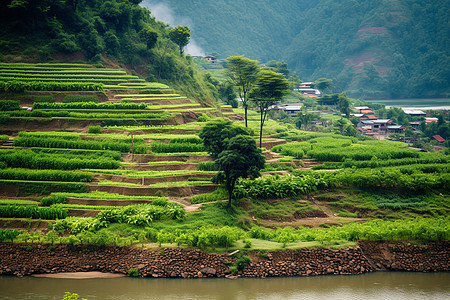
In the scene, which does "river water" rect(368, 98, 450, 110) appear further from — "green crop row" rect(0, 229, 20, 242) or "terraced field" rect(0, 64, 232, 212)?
"green crop row" rect(0, 229, 20, 242)

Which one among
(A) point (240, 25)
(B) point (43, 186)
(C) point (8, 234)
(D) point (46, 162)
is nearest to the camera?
(C) point (8, 234)

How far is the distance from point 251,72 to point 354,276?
2016 cm

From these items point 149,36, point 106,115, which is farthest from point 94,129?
point 149,36

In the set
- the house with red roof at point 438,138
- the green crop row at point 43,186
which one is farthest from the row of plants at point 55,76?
the house with red roof at point 438,138

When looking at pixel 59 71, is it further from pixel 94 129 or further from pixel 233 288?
pixel 233 288

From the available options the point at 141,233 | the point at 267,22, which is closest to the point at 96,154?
the point at 141,233

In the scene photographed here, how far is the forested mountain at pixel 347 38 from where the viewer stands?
94.4 meters

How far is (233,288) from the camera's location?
48.9 feet

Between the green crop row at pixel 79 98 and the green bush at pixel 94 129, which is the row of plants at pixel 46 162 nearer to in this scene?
the green bush at pixel 94 129

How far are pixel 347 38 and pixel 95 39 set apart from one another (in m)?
90.0

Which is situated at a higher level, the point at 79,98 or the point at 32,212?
the point at 79,98

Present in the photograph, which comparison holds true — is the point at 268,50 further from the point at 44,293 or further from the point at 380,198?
the point at 44,293

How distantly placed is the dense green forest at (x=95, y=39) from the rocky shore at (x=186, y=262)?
25928 millimetres

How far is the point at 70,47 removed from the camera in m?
37.9
